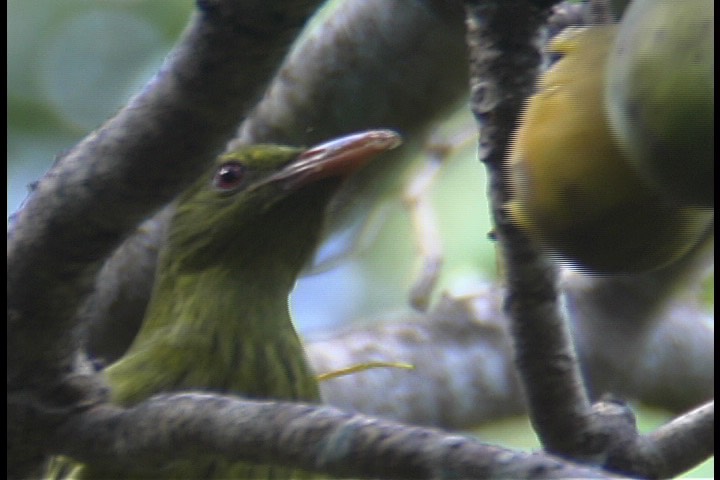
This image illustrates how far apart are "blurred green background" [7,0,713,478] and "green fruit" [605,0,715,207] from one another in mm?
4285

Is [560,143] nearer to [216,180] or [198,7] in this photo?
[198,7]

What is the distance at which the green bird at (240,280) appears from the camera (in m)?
3.03

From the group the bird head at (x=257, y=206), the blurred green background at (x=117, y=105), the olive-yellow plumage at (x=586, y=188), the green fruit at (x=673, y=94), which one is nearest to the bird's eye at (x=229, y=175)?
the bird head at (x=257, y=206)

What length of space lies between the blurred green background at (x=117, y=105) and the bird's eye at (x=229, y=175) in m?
2.29

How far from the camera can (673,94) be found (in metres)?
1.50

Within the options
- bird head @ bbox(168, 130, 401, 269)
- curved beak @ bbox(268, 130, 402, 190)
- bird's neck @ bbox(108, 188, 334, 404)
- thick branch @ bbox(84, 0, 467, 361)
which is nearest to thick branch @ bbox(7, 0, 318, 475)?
bird's neck @ bbox(108, 188, 334, 404)

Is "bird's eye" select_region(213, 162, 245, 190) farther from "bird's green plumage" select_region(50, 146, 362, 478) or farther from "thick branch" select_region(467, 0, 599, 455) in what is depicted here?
"thick branch" select_region(467, 0, 599, 455)

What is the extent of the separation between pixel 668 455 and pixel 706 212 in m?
0.91

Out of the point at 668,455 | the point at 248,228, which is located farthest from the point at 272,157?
the point at 668,455

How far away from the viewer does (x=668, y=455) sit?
7.96 ft

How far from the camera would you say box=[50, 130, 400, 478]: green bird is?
9.93 ft

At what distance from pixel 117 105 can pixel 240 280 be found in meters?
2.83

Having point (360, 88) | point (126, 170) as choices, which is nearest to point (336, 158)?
point (360, 88)

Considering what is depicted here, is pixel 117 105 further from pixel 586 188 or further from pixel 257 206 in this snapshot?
pixel 586 188
